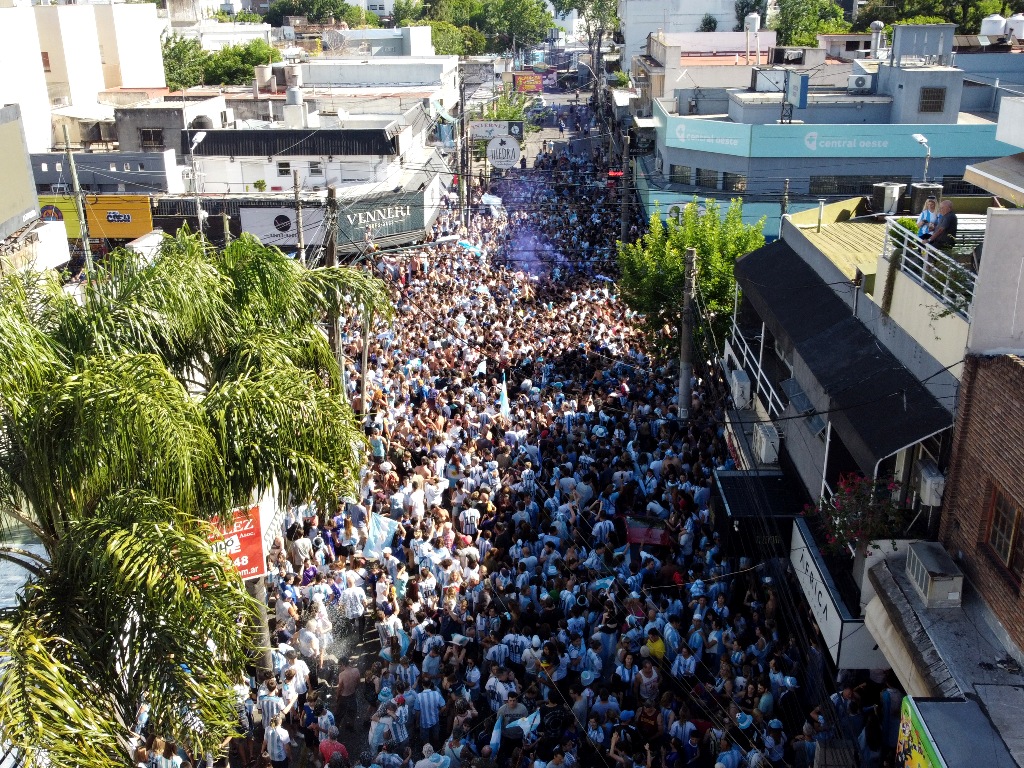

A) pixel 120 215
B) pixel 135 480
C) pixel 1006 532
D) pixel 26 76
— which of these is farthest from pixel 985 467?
pixel 26 76

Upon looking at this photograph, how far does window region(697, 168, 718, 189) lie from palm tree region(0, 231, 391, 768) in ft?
92.6

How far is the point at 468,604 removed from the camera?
13688 mm

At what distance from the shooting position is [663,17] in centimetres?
8612

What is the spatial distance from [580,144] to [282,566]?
200 feet

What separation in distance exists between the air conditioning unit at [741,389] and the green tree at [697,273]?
2.93 m

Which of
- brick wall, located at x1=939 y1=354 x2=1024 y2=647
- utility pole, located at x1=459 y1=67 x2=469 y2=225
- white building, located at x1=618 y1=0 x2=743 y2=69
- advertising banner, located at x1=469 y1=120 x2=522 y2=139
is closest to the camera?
brick wall, located at x1=939 y1=354 x2=1024 y2=647

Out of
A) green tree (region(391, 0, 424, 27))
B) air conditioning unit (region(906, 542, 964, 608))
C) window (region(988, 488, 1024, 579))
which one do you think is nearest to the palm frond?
air conditioning unit (region(906, 542, 964, 608))

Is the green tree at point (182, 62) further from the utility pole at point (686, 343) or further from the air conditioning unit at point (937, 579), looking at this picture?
the air conditioning unit at point (937, 579)

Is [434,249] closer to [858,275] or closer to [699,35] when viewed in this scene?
[858,275]

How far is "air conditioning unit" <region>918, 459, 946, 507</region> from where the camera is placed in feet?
34.0

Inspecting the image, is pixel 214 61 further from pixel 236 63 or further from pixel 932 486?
pixel 932 486

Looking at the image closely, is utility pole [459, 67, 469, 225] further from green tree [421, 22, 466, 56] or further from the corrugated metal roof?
green tree [421, 22, 466, 56]

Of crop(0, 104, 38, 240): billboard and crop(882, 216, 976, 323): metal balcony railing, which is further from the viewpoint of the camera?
crop(0, 104, 38, 240): billboard

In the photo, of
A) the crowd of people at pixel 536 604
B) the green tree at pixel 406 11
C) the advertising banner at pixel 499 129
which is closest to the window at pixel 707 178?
the advertising banner at pixel 499 129
